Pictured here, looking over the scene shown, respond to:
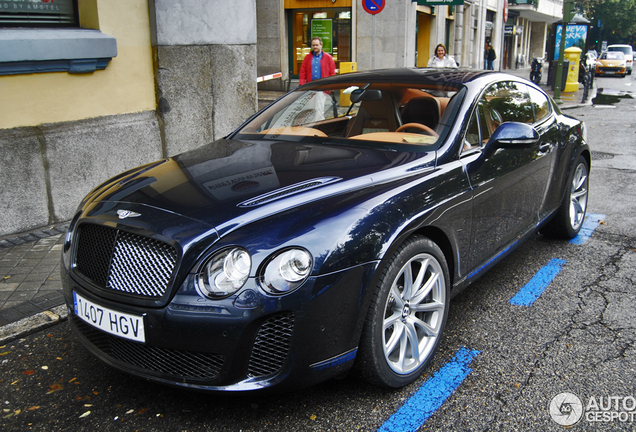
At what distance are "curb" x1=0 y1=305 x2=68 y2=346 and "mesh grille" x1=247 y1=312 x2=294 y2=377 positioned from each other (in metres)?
1.89

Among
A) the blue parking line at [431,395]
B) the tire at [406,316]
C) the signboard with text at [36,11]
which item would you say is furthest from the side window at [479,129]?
the signboard with text at [36,11]

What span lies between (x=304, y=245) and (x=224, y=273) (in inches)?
Answer: 13.4

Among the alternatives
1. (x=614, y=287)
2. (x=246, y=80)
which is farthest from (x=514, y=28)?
(x=614, y=287)

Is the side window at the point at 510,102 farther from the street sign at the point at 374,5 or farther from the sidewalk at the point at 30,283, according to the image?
the street sign at the point at 374,5

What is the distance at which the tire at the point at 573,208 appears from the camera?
4852 mm

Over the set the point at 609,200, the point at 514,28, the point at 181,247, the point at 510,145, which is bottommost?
the point at 609,200

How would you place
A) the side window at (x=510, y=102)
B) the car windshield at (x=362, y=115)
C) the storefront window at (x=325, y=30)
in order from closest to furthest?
the car windshield at (x=362, y=115) < the side window at (x=510, y=102) < the storefront window at (x=325, y=30)

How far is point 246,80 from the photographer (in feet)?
25.3

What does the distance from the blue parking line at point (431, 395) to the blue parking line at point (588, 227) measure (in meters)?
2.52

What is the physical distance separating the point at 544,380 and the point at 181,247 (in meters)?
1.89

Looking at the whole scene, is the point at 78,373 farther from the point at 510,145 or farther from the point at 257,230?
the point at 510,145

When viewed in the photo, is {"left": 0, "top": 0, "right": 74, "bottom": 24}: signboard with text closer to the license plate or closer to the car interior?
the car interior

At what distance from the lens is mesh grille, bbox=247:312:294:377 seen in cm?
227

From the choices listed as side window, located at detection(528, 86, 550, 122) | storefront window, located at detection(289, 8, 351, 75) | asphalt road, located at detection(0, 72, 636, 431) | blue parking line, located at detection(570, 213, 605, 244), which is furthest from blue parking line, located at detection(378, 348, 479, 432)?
storefront window, located at detection(289, 8, 351, 75)
